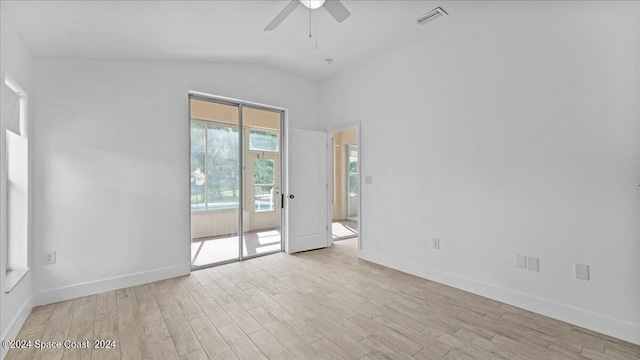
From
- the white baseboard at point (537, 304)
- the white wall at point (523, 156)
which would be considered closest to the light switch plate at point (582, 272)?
the white wall at point (523, 156)

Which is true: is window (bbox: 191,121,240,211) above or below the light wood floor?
above

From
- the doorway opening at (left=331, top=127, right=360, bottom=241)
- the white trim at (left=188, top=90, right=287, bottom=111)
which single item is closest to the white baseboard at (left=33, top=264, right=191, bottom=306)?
the white trim at (left=188, top=90, right=287, bottom=111)

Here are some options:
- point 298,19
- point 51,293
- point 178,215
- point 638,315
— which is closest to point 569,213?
point 638,315

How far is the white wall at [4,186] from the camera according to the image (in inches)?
80.0

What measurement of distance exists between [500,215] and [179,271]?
149 inches

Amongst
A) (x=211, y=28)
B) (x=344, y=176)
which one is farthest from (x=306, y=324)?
(x=344, y=176)

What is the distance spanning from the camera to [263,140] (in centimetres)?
463

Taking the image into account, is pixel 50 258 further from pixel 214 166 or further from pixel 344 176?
pixel 344 176

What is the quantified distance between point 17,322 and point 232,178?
2.50 m

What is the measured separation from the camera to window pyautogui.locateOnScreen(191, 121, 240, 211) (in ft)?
12.6

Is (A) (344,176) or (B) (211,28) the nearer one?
(B) (211,28)

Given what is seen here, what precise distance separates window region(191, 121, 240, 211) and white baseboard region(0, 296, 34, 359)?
1.76 metres

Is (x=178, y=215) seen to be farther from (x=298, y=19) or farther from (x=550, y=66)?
(x=550, y=66)

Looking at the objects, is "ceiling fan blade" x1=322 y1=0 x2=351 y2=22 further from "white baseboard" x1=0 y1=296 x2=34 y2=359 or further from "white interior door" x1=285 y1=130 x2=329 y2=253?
"white baseboard" x1=0 y1=296 x2=34 y2=359
